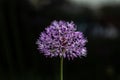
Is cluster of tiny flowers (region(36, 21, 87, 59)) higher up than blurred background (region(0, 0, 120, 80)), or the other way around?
blurred background (region(0, 0, 120, 80))

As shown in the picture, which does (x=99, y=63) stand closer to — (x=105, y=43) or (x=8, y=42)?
(x=105, y=43)

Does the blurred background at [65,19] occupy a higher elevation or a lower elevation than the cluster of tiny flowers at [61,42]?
higher

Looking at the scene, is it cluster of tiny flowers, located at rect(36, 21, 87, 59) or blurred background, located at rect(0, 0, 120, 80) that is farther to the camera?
blurred background, located at rect(0, 0, 120, 80)

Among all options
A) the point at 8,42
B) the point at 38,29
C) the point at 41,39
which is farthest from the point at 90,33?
the point at 41,39

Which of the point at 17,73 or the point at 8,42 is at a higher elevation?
the point at 8,42

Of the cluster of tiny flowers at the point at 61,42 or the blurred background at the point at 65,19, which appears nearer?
the cluster of tiny flowers at the point at 61,42
